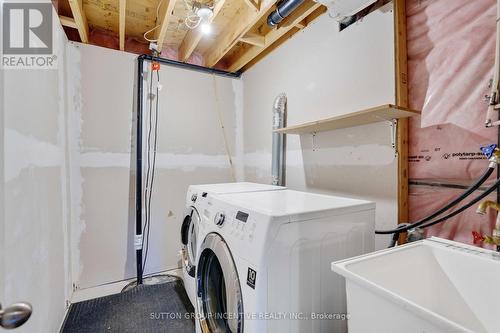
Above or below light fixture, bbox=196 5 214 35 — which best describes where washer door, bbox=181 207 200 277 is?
below

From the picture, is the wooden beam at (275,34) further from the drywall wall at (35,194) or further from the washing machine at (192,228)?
the drywall wall at (35,194)

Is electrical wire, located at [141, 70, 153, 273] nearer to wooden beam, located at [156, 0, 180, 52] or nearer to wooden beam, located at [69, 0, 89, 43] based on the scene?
wooden beam, located at [156, 0, 180, 52]

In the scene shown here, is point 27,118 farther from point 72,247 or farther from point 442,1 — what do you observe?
point 442,1

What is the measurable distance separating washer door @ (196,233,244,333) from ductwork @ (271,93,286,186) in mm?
1025

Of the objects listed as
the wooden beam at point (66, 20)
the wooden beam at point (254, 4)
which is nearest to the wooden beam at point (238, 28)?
the wooden beam at point (254, 4)

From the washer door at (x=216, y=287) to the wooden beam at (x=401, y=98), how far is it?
99cm

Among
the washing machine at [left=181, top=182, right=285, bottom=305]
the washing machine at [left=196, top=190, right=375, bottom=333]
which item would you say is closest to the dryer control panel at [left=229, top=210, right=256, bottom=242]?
the washing machine at [left=196, top=190, right=375, bottom=333]

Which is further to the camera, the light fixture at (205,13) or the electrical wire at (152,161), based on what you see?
the electrical wire at (152,161)

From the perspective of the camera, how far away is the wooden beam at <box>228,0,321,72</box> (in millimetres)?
1860

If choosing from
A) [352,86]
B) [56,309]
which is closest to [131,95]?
[56,309]

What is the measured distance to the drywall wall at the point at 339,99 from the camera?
146 centimetres

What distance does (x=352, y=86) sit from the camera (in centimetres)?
167

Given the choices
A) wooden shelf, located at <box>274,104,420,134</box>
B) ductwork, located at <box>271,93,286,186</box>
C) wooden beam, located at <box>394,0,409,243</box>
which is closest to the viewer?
wooden shelf, located at <box>274,104,420,134</box>

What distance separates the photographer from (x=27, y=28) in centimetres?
127
